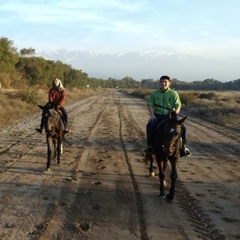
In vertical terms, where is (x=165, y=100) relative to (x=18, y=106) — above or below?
above

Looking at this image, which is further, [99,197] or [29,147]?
[29,147]

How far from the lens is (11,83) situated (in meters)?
56.0

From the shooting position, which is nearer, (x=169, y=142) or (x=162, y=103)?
(x=169, y=142)

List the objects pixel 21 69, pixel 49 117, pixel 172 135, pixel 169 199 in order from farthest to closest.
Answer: pixel 21 69, pixel 49 117, pixel 169 199, pixel 172 135

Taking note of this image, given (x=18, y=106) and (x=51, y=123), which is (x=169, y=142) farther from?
(x=18, y=106)

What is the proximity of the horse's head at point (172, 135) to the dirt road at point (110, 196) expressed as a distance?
3.55 feet

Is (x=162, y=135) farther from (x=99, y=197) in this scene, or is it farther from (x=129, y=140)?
(x=129, y=140)

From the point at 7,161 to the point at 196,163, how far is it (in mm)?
5664

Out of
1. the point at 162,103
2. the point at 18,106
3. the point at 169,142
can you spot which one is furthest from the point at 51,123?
the point at 18,106

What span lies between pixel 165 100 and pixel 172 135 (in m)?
1.30

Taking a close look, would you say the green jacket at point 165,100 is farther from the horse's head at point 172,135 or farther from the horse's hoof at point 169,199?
the horse's hoof at point 169,199

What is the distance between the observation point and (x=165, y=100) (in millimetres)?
8336

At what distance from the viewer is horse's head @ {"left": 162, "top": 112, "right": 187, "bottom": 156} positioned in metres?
7.28

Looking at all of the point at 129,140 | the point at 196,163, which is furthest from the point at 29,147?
the point at 196,163
